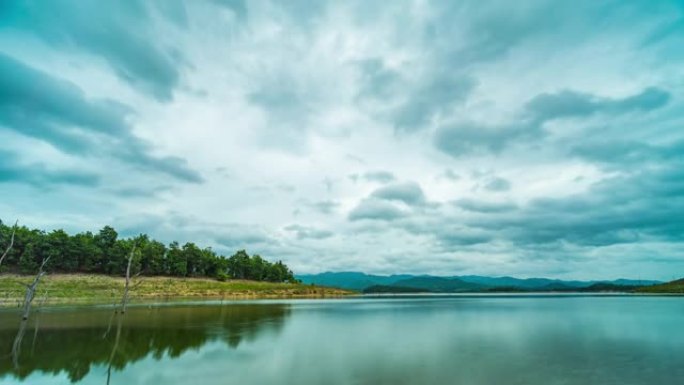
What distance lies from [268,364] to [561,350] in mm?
19309

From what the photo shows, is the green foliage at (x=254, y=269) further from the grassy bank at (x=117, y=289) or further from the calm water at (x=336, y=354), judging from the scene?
the calm water at (x=336, y=354)

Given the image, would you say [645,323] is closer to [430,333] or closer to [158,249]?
[430,333]

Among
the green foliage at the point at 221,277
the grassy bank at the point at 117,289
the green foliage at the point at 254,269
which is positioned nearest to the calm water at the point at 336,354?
the grassy bank at the point at 117,289

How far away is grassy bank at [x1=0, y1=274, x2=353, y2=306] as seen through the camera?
7969 cm

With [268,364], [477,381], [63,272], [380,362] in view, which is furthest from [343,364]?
[63,272]

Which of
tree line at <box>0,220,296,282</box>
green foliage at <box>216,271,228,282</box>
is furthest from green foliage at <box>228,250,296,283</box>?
green foliage at <box>216,271,228,282</box>

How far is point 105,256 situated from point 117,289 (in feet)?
86.3

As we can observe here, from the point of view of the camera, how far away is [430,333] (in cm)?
3859

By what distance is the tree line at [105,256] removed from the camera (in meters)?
106

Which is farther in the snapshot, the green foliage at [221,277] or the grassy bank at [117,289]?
the green foliage at [221,277]

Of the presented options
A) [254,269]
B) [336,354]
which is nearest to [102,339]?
[336,354]

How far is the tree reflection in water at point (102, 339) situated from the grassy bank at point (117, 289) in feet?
59.2

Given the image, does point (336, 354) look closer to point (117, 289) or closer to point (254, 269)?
point (117, 289)

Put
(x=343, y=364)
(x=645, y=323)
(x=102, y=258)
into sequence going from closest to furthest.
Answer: (x=343, y=364), (x=645, y=323), (x=102, y=258)
